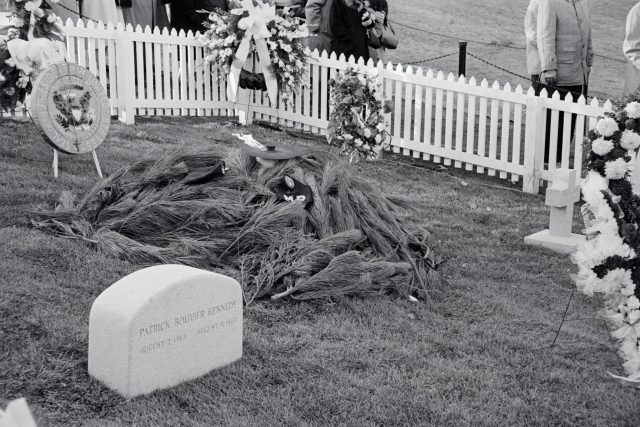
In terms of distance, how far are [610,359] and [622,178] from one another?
3.62 ft

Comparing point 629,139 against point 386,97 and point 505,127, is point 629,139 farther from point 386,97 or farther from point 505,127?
point 386,97

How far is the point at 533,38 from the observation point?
10617 mm

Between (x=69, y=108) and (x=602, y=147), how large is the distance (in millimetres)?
4732

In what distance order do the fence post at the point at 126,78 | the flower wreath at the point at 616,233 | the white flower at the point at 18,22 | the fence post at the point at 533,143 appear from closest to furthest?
1. the flower wreath at the point at 616,233
2. the white flower at the point at 18,22
3. the fence post at the point at 533,143
4. the fence post at the point at 126,78

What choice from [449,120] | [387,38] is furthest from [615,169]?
[387,38]

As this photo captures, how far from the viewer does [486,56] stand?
70.5 feet

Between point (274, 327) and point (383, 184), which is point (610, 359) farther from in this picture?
point (383, 184)

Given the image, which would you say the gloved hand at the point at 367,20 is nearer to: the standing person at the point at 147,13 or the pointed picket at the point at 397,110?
the pointed picket at the point at 397,110

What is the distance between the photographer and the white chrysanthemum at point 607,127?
17.9ft

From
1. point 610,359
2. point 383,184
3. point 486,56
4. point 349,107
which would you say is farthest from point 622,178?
point 486,56

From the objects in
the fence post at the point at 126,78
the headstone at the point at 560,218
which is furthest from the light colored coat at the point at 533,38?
the fence post at the point at 126,78

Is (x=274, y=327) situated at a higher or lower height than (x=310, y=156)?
lower

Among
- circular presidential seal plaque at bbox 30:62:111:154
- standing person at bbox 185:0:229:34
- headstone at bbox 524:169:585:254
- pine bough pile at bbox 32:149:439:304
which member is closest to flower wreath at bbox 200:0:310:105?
standing person at bbox 185:0:229:34

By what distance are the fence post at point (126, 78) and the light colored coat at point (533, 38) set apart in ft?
16.3
